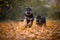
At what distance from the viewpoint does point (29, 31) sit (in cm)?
188

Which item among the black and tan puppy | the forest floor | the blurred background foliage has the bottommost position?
the forest floor

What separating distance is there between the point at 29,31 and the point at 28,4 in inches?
15.0

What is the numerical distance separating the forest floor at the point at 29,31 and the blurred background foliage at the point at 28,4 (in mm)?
89

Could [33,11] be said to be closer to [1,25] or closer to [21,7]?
[21,7]

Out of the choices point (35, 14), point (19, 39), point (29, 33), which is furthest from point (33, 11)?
point (19, 39)

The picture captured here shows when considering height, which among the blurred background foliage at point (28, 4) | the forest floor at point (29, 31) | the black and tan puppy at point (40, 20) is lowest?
the forest floor at point (29, 31)

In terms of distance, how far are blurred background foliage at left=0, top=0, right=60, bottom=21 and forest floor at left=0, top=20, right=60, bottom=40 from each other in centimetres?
9

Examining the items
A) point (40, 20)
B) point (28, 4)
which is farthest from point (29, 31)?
point (28, 4)

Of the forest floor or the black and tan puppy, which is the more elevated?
the black and tan puppy

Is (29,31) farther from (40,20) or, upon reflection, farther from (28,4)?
(28,4)

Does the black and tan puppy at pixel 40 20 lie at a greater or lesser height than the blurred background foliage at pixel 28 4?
lesser

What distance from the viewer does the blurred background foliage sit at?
189 centimetres

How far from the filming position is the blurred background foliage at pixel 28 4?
1888 millimetres

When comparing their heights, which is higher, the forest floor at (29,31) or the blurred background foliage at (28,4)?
the blurred background foliage at (28,4)
